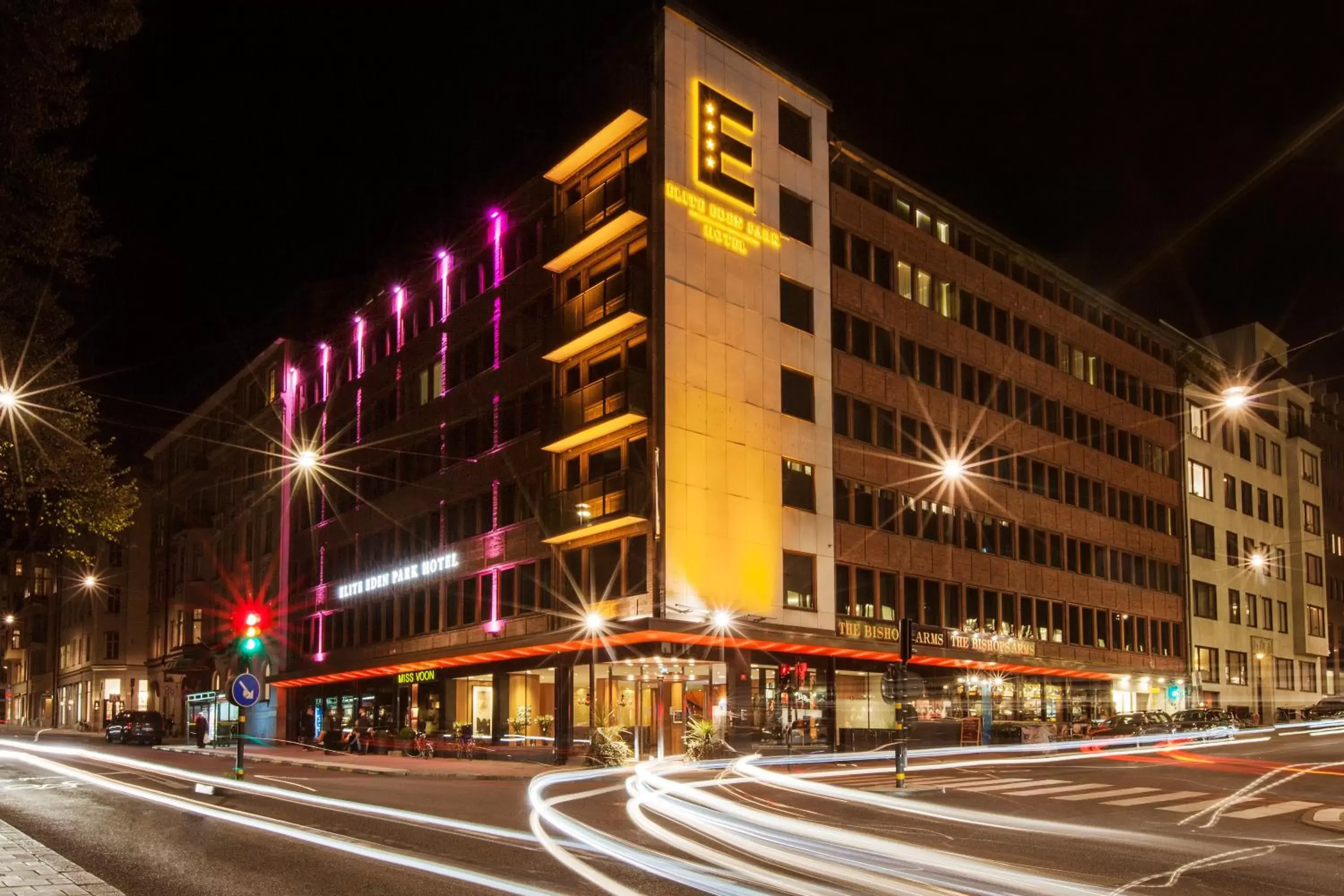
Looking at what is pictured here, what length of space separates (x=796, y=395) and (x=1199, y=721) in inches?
818

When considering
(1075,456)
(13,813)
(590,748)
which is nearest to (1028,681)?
(1075,456)

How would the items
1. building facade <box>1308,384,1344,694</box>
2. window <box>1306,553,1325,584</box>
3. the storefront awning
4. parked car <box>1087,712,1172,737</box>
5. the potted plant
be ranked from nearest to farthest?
the potted plant → the storefront awning → parked car <box>1087,712,1172,737</box> → window <box>1306,553,1325,584</box> → building facade <box>1308,384,1344,694</box>

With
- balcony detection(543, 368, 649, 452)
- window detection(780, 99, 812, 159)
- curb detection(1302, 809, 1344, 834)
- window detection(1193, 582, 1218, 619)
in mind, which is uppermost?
window detection(780, 99, 812, 159)

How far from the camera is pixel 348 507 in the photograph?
52469 mm

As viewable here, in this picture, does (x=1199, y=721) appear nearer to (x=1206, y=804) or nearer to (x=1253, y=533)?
(x=1253, y=533)

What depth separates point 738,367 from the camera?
37281mm

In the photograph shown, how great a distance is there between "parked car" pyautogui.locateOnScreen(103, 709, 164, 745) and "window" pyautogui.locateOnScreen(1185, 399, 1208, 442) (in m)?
51.2

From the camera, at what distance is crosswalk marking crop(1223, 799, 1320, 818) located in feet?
63.7

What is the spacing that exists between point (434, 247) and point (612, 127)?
1309cm

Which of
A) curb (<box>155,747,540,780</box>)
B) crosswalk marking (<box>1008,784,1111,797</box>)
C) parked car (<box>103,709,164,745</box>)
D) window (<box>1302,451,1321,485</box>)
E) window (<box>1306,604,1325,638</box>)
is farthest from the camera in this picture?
window (<box>1302,451,1321,485</box>)

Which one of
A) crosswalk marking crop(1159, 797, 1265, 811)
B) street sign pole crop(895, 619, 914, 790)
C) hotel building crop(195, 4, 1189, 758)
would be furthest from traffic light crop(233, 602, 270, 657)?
crosswalk marking crop(1159, 797, 1265, 811)

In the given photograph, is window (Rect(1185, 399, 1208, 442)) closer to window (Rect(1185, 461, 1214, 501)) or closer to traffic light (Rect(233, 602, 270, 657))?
window (Rect(1185, 461, 1214, 501))

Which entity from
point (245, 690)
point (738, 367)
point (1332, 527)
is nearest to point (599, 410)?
point (738, 367)

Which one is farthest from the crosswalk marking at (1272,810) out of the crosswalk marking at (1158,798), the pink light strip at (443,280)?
the pink light strip at (443,280)
